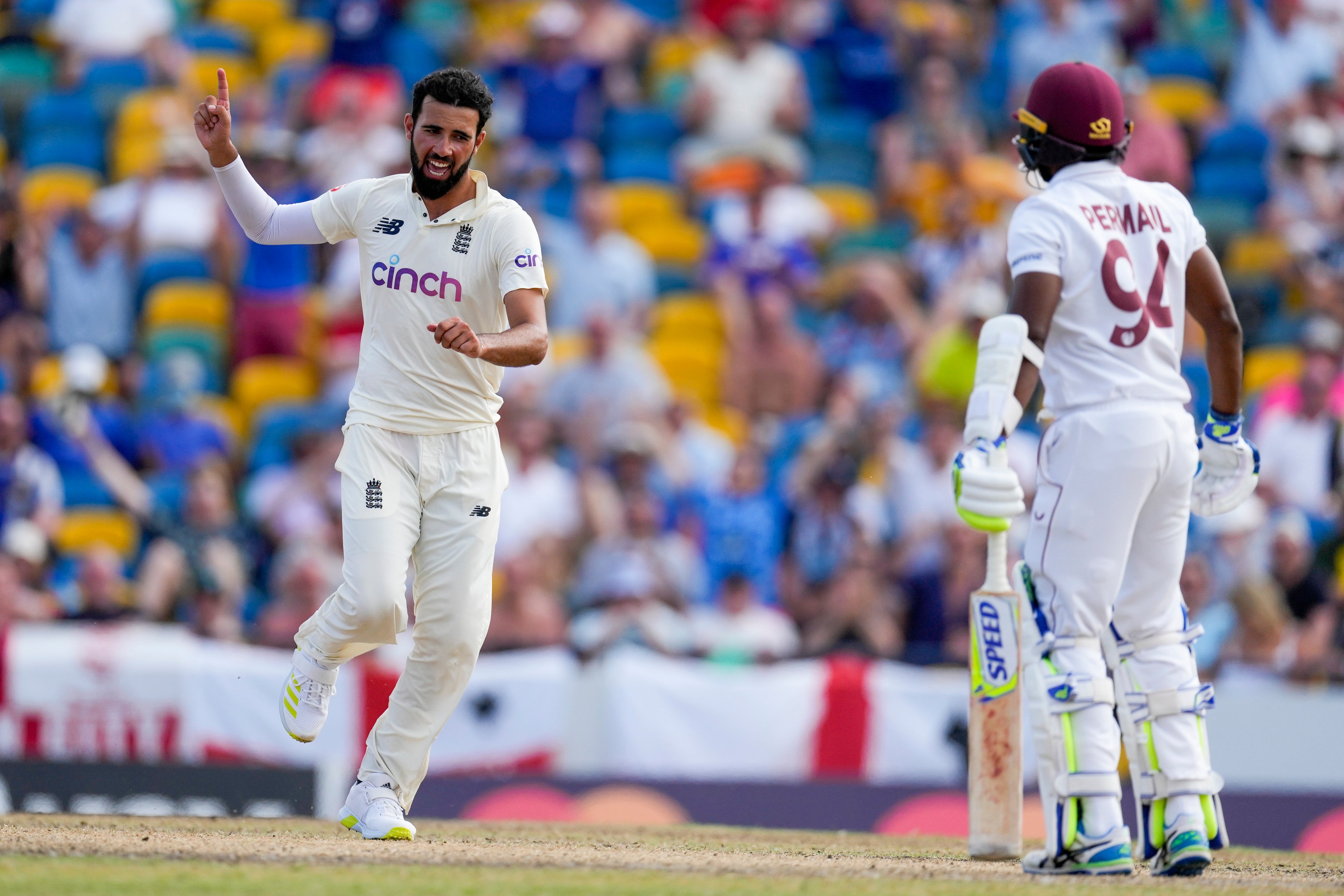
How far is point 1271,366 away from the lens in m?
12.7

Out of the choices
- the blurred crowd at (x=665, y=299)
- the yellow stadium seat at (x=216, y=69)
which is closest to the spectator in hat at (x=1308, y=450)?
the blurred crowd at (x=665, y=299)

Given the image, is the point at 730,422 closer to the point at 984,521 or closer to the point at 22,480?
the point at 22,480

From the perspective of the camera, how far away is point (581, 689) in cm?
991

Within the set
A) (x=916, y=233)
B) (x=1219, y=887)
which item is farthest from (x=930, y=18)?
(x=1219, y=887)

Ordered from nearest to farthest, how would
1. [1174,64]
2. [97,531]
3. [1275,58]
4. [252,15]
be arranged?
1. [97,531]
2. [1275,58]
3. [1174,64]
4. [252,15]

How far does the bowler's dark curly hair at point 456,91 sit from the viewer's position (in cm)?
618

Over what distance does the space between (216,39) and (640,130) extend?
13.2ft

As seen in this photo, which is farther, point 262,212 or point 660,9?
point 660,9

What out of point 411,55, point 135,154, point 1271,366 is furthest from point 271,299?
point 1271,366

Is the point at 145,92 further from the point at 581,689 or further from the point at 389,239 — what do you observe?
the point at 389,239

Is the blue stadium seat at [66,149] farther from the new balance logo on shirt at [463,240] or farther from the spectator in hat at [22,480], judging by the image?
the new balance logo on shirt at [463,240]

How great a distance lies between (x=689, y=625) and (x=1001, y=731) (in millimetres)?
5232

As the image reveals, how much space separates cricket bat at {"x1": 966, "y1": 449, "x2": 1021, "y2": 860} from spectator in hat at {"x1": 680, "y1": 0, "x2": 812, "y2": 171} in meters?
9.37

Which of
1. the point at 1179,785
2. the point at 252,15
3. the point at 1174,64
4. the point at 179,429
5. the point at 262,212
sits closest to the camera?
the point at 1179,785
